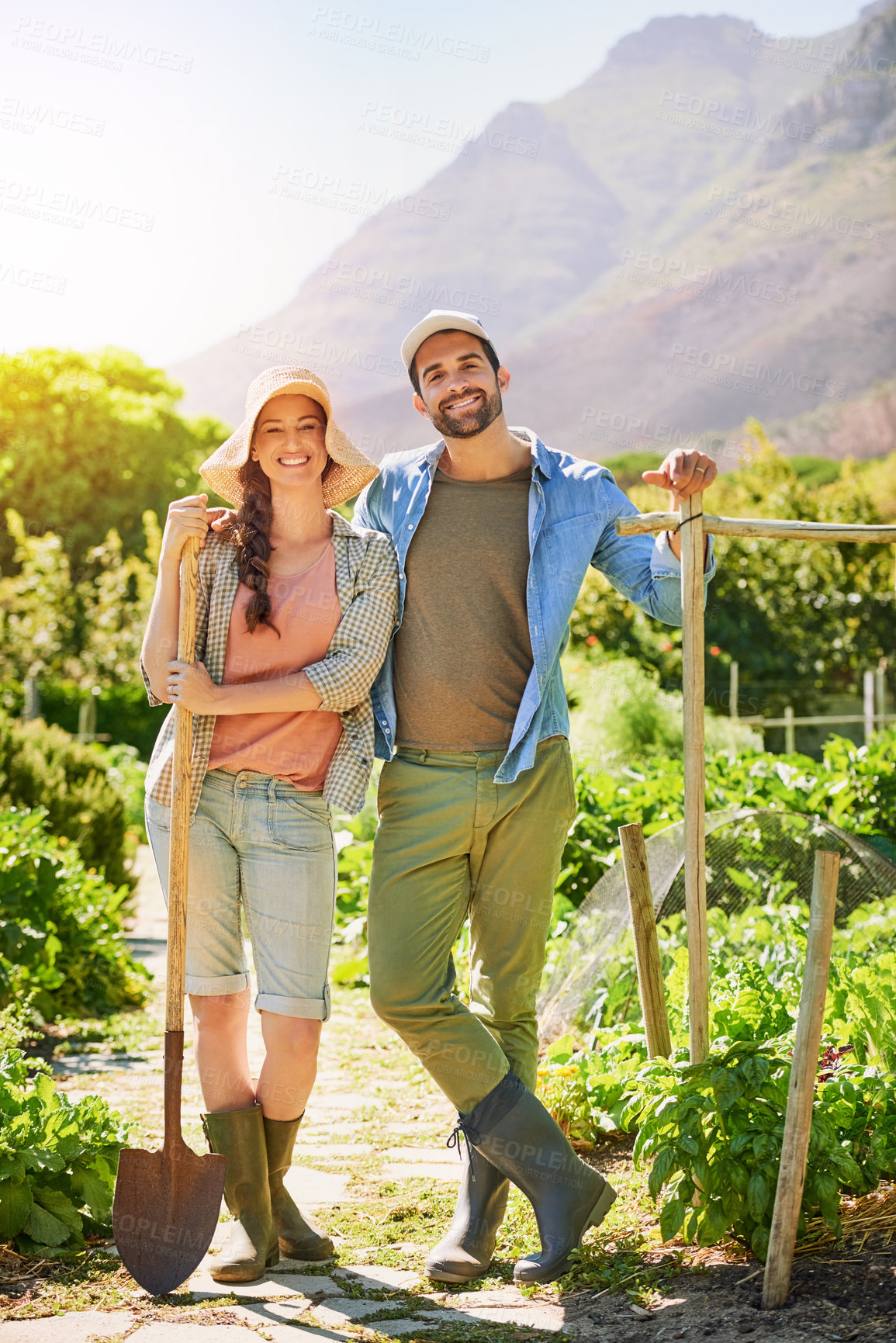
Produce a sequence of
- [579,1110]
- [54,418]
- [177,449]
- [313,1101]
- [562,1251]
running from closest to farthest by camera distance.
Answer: [562,1251], [579,1110], [313,1101], [54,418], [177,449]

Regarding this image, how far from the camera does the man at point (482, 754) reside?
8.29 feet

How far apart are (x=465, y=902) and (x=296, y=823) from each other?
0.43 meters

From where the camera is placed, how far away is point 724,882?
4.34 meters

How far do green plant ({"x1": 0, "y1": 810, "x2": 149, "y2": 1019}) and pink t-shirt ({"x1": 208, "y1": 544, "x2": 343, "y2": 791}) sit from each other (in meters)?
2.04

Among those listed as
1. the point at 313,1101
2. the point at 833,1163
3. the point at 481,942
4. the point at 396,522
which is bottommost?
the point at 313,1101

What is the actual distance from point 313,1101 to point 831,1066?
6.45ft

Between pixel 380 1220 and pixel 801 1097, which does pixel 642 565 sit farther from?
pixel 380 1220

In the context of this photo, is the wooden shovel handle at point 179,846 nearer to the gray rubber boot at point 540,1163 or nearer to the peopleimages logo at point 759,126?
the gray rubber boot at point 540,1163

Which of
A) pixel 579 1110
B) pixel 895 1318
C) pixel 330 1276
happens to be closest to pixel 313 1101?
pixel 579 1110

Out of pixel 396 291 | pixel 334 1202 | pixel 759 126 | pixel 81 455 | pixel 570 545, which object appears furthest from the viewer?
pixel 759 126

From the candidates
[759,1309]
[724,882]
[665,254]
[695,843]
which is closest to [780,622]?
[724,882]

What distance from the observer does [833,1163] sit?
222 centimetres

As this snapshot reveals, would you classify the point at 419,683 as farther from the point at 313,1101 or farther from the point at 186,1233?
the point at 313,1101

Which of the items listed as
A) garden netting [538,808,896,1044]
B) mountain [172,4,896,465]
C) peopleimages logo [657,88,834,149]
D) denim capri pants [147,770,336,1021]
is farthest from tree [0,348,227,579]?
peopleimages logo [657,88,834,149]
